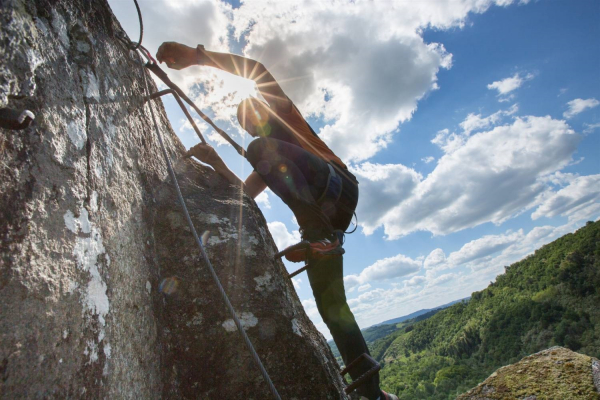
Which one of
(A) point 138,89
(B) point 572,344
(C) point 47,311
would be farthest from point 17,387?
(B) point 572,344

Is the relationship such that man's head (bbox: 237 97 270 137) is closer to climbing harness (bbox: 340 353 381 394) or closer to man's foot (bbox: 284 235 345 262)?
man's foot (bbox: 284 235 345 262)

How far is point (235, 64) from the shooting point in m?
3.17

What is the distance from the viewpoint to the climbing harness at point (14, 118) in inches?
44.8

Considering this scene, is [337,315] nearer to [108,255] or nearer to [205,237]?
[205,237]

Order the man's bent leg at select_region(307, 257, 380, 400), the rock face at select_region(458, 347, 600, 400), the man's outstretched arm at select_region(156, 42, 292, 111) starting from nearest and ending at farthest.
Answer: the man's bent leg at select_region(307, 257, 380, 400), the rock face at select_region(458, 347, 600, 400), the man's outstretched arm at select_region(156, 42, 292, 111)

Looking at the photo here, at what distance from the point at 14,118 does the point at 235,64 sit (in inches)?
89.6

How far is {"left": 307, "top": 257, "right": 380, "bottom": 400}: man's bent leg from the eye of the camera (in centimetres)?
240

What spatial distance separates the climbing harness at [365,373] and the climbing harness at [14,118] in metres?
2.20

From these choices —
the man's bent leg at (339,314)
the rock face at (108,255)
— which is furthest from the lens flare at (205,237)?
the man's bent leg at (339,314)

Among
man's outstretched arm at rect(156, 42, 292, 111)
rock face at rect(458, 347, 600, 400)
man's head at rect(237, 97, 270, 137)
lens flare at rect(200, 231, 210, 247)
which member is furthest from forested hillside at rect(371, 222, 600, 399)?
lens flare at rect(200, 231, 210, 247)

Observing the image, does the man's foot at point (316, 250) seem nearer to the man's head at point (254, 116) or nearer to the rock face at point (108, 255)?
the rock face at point (108, 255)

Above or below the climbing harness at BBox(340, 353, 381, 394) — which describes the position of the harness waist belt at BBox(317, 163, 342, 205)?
above

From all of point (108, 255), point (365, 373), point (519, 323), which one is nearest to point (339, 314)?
point (365, 373)

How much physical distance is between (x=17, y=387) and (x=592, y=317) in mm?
109846
